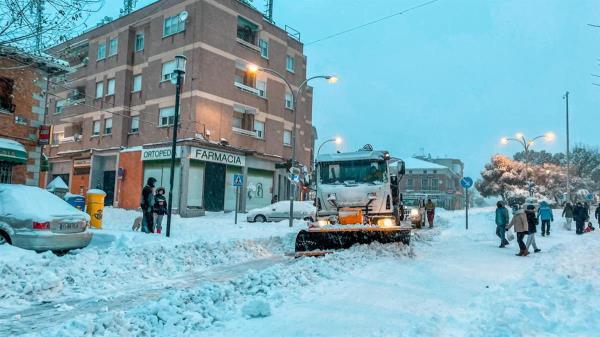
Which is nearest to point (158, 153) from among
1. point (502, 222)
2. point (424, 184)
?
point (502, 222)

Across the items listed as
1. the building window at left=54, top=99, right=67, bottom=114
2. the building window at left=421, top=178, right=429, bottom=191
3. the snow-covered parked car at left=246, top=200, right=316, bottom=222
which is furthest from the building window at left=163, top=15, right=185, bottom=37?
the building window at left=421, top=178, right=429, bottom=191

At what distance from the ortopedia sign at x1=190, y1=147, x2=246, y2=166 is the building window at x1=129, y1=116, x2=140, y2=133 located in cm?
589

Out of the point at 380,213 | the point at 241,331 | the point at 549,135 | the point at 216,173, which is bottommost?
the point at 241,331

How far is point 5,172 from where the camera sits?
17297 mm

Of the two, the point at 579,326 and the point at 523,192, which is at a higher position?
the point at 523,192

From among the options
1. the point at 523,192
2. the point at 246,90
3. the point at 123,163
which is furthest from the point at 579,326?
the point at 523,192

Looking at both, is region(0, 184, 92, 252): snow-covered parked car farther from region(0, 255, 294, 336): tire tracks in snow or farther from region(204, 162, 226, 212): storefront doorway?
region(204, 162, 226, 212): storefront doorway

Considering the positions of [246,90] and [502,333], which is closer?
[502,333]

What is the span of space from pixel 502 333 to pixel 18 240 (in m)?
8.69

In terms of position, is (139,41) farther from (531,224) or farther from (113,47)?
(531,224)

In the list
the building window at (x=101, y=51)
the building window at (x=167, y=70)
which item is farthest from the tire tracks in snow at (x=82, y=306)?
the building window at (x=101, y=51)

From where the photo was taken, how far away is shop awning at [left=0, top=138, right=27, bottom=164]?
16.1m

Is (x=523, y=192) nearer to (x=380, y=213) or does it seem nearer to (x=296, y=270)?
(x=380, y=213)

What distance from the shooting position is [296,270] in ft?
26.4
